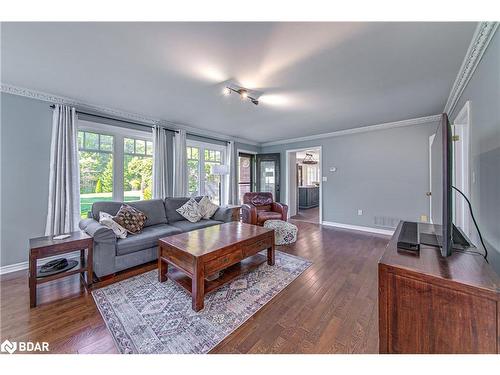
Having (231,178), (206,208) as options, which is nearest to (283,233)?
(206,208)

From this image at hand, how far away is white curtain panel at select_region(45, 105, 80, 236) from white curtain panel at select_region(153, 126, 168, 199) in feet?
3.86

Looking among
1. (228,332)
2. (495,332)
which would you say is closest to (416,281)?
(495,332)

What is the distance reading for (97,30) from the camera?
1537 millimetres

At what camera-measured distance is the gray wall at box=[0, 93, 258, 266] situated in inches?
99.7

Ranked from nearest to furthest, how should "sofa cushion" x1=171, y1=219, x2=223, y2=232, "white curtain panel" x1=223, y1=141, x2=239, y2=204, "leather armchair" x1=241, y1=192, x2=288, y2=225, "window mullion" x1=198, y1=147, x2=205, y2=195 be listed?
"sofa cushion" x1=171, y1=219, x2=223, y2=232, "leather armchair" x1=241, y1=192, x2=288, y2=225, "window mullion" x1=198, y1=147, x2=205, y2=195, "white curtain panel" x1=223, y1=141, x2=239, y2=204

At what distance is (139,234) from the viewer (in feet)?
8.97

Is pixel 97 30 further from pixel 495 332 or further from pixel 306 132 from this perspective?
pixel 306 132

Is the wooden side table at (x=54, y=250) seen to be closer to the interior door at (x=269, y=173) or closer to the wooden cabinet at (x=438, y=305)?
the wooden cabinet at (x=438, y=305)

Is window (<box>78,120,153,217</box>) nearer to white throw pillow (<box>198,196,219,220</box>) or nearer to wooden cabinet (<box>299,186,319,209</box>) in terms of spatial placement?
white throw pillow (<box>198,196,219,220</box>)

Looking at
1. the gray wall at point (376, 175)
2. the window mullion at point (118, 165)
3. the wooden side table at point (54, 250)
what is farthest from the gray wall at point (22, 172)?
the gray wall at point (376, 175)

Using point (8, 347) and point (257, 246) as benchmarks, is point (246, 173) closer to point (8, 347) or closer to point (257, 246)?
point (257, 246)

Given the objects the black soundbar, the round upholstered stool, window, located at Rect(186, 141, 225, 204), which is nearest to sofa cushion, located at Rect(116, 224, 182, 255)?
the round upholstered stool

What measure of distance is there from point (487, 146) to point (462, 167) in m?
1.00

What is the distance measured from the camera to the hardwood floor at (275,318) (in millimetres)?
1415
